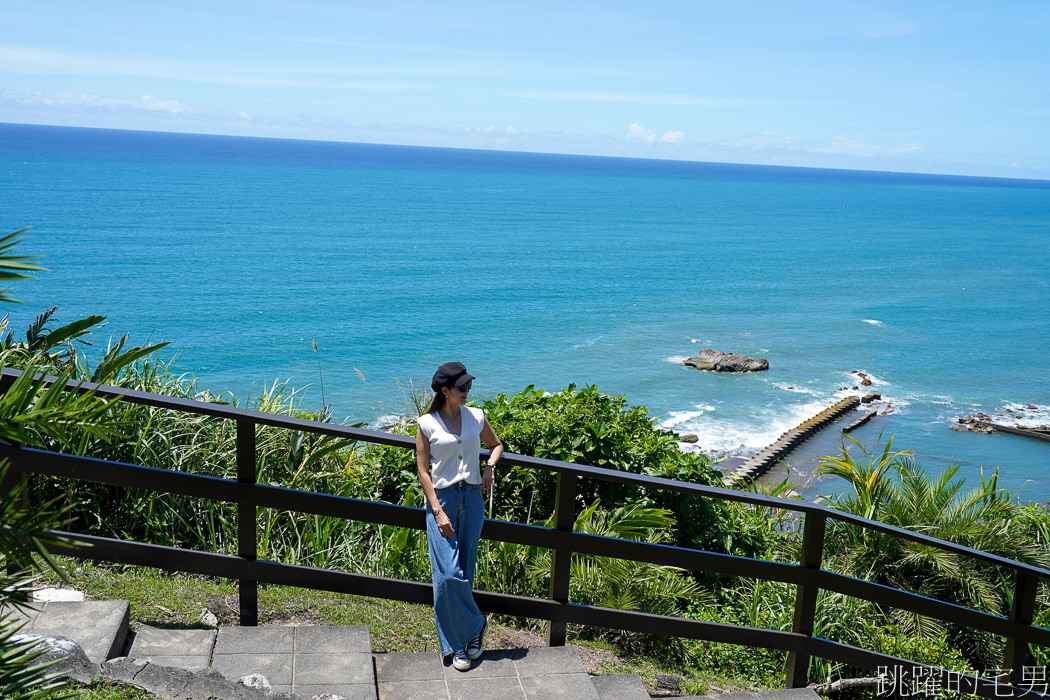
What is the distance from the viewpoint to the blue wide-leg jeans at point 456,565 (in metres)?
4.08

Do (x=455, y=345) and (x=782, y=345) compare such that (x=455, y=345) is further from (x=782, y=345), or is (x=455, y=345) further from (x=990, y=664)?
(x=990, y=664)

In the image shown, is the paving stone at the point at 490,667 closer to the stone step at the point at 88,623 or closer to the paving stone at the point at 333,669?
the paving stone at the point at 333,669

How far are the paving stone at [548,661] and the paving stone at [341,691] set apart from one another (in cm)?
74

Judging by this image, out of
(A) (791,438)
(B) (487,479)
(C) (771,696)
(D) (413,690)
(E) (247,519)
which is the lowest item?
(A) (791,438)

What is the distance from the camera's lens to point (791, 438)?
32.3m

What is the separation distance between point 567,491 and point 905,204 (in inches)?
8091

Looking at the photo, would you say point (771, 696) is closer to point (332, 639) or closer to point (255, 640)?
point (332, 639)

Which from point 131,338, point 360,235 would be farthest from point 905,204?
point 131,338

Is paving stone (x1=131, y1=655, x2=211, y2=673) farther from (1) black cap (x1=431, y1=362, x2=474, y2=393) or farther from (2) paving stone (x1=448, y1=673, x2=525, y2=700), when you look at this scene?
(1) black cap (x1=431, y1=362, x2=474, y2=393)

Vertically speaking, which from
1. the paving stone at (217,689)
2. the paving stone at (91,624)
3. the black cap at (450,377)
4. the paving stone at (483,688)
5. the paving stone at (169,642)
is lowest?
the paving stone at (483,688)

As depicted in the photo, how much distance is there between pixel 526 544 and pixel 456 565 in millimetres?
355

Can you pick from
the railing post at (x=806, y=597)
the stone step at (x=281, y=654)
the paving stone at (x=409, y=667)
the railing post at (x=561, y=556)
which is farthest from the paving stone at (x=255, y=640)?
the railing post at (x=806, y=597)

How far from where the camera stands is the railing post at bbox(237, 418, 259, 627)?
3.97 metres

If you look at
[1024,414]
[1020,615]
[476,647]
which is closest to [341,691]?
[476,647]
